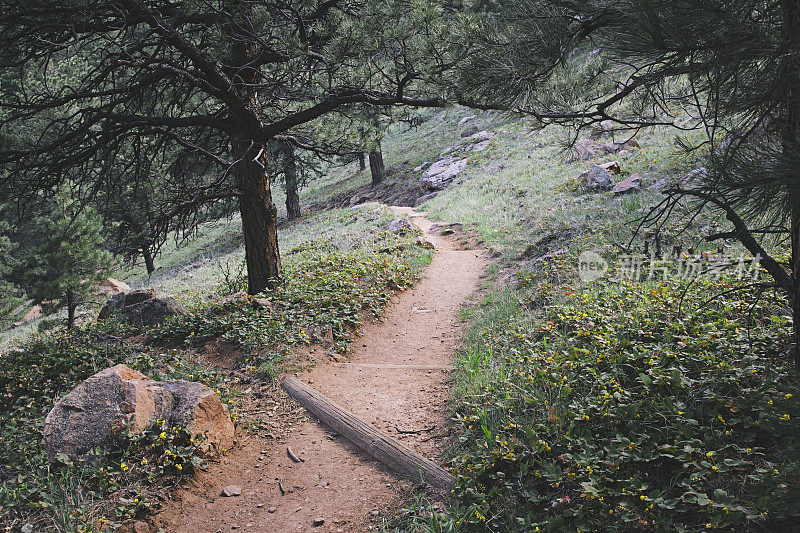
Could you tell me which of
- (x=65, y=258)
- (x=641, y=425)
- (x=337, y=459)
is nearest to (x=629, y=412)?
(x=641, y=425)

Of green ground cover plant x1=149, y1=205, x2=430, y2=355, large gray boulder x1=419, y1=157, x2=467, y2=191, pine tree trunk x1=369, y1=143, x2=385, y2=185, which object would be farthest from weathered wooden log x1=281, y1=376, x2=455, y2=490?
pine tree trunk x1=369, y1=143, x2=385, y2=185

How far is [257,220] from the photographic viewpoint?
768cm

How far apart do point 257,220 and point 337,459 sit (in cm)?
448

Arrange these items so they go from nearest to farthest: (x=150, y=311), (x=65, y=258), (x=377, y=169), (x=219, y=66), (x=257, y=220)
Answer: (x=219, y=66) < (x=257, y=220) < (x=150, y=311) < (x=65, y=258) < (x=377, y=169)

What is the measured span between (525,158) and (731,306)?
1516cm

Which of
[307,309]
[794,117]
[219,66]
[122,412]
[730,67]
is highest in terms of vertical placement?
[219,66]

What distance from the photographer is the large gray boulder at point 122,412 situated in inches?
159

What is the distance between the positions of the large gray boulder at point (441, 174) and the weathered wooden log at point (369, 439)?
16300 millimetres

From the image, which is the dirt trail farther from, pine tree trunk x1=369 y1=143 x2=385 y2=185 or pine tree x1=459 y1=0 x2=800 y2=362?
pine tree trunk x1=369 y1=143 x2=385 y2=185

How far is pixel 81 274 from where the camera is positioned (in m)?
13.7

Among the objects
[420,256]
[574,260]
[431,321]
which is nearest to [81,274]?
[420,256]

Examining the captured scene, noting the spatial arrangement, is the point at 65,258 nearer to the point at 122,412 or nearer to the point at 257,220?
the point at 257,220

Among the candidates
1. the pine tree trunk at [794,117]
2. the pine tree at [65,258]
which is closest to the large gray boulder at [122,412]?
the pine tree trunk at [794,117]

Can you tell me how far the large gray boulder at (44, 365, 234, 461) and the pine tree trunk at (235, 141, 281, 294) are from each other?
3.44 meters
